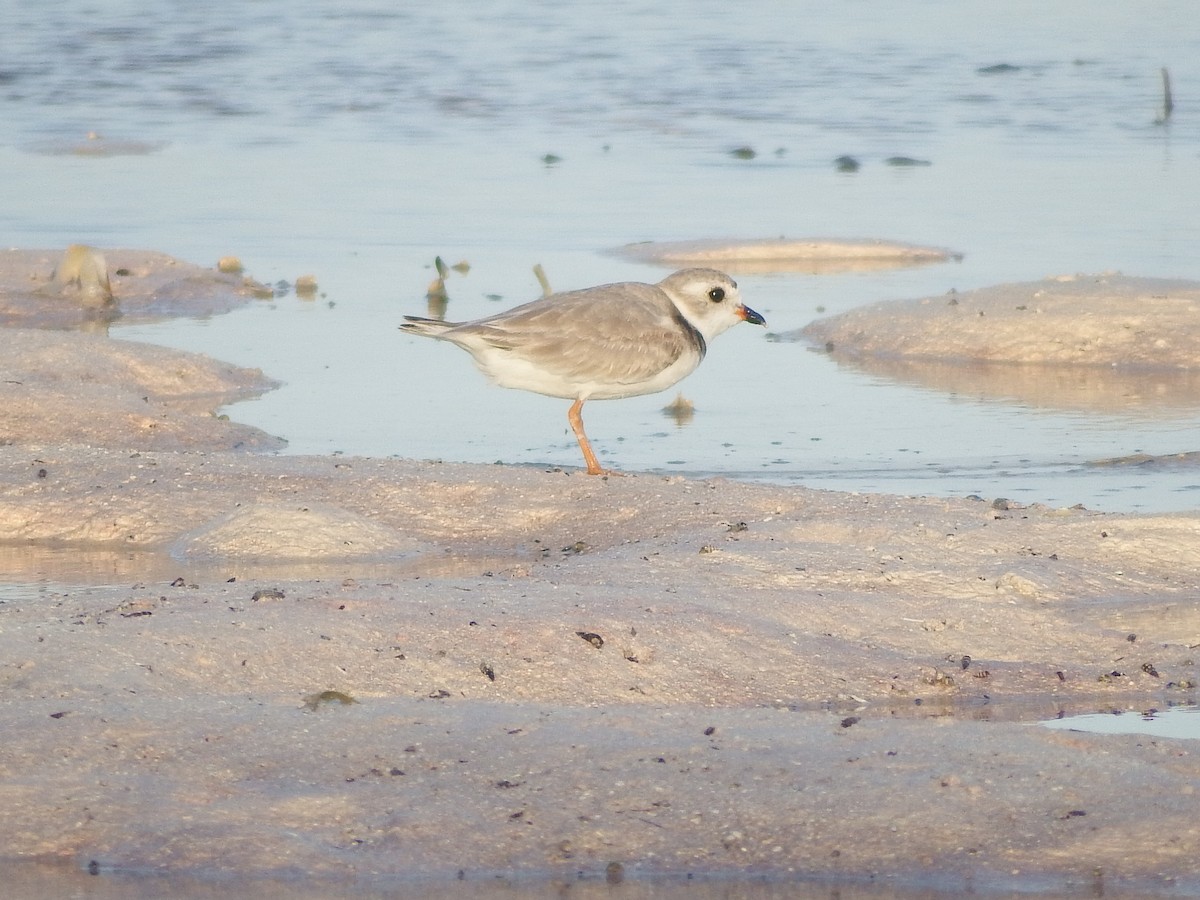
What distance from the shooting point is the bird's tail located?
8.52 metres

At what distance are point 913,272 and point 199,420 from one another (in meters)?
5.96

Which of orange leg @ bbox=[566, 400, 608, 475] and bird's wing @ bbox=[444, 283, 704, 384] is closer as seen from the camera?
orange leg @ bbox=[566, 400, 608, 475]

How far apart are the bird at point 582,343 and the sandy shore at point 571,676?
589mm

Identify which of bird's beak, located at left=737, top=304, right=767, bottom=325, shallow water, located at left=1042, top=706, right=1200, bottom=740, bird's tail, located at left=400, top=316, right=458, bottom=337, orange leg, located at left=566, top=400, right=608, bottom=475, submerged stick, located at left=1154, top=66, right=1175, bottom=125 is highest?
bird's tail, located at left=400, top=316, right=458, bottom=337

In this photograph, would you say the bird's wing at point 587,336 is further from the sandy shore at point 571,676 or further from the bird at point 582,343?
the sandy shore at point 571,676

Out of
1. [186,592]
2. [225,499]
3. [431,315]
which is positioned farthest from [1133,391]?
[186,592]

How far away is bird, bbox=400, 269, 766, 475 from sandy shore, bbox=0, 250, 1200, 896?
59cm

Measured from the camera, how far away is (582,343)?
8562 mm

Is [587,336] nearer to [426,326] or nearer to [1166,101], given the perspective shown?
[426,326]

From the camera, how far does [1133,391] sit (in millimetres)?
10766

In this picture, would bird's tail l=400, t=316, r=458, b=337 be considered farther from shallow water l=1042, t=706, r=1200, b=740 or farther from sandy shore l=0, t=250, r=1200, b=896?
shallow water l=1042, t=706, r=1200, b=740

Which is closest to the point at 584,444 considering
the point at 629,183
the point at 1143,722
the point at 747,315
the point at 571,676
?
the point at 747,315

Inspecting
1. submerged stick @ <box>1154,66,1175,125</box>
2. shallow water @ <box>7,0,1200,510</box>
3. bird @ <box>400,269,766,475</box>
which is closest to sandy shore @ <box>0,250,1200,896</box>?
bird @ <box>400,269,766,475</box>

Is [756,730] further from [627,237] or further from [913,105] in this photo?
[913,105]
